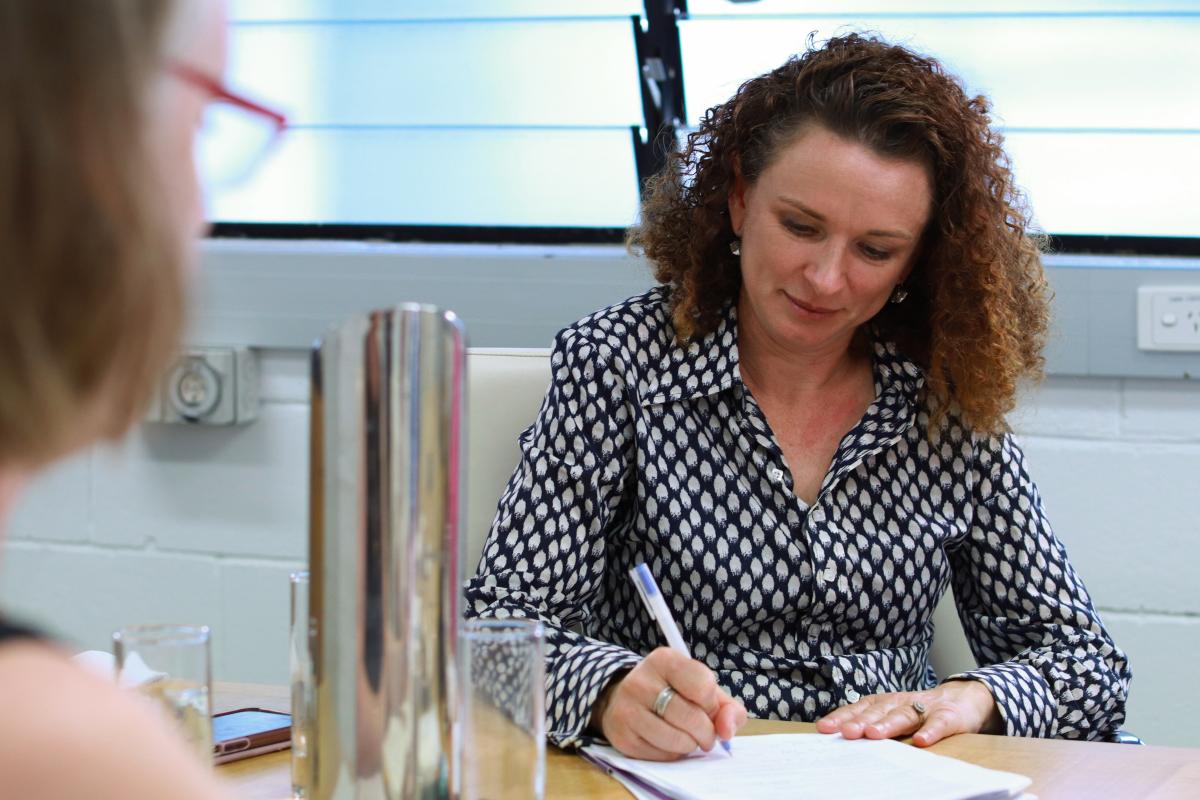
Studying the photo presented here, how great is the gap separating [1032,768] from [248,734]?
60cm

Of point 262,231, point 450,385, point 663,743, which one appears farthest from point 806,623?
point 262,231

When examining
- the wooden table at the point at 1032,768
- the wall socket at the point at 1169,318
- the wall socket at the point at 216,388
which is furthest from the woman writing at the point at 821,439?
the wall socket at the point at 216,388

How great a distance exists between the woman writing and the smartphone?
311 mm

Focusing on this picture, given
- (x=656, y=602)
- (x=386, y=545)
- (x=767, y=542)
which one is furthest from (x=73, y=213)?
(x=767, y=542)

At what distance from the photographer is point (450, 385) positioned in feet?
1.82

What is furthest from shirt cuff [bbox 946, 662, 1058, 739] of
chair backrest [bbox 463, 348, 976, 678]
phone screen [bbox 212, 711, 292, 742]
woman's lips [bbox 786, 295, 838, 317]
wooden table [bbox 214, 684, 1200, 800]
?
phone screen [bbox 212, 711, 292, 742]

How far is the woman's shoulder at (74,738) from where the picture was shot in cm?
31

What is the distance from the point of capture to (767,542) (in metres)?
1.42

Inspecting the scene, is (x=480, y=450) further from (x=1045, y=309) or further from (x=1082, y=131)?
(x=1082, y=131)

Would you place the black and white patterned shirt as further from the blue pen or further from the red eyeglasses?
the red eyeglasses

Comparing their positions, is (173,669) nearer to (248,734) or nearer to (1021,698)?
(248,734)

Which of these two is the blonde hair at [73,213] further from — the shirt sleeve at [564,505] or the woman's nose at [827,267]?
the woman's nose at [827,267]

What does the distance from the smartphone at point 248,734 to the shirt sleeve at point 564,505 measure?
0.29 metres

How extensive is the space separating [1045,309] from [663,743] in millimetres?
862
